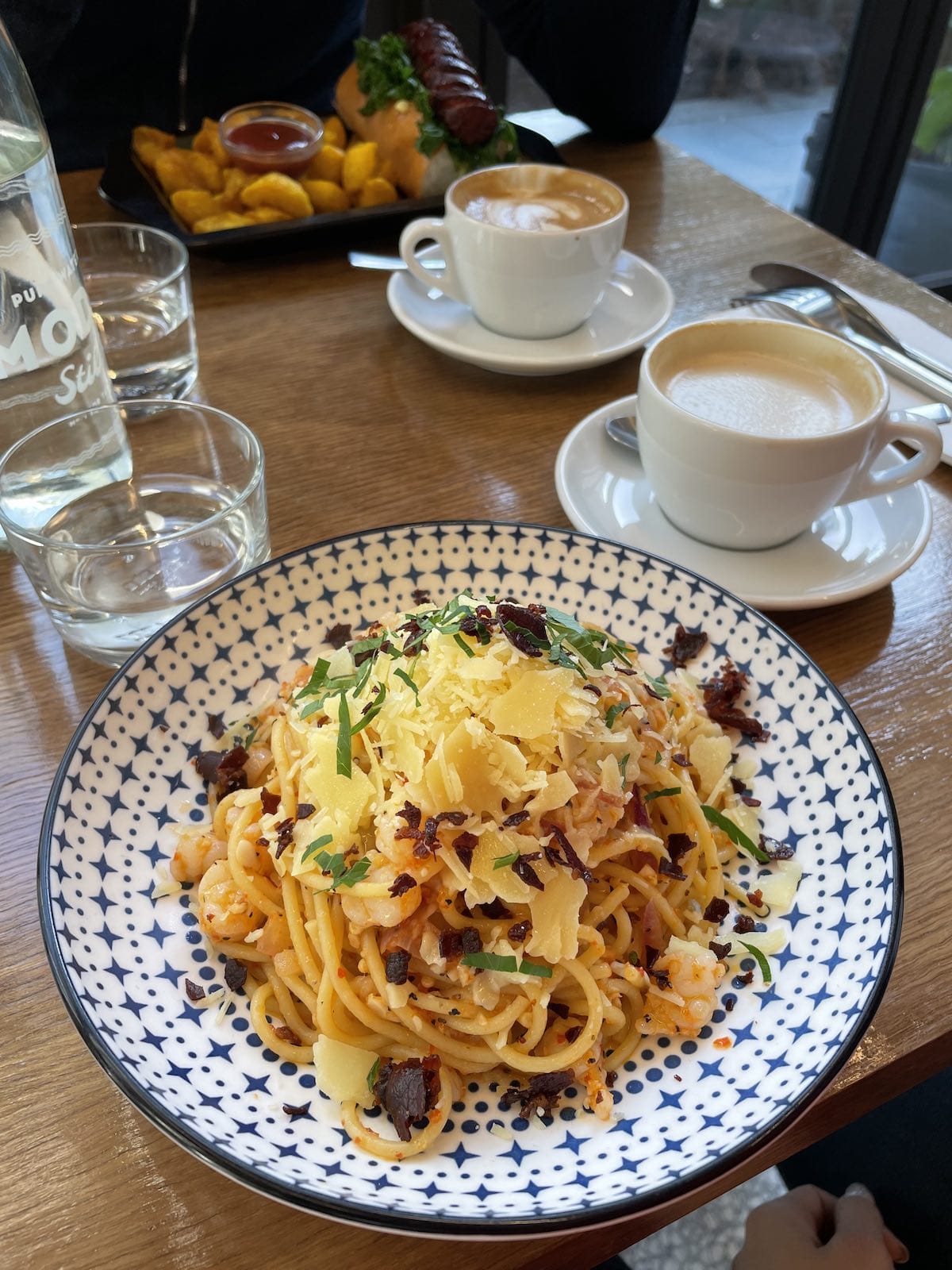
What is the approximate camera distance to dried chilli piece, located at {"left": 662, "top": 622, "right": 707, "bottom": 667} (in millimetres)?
1073

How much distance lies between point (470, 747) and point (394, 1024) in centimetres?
24

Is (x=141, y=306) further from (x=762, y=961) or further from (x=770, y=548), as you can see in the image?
(x=762, y=961)

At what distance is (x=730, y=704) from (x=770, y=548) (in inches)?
13.4

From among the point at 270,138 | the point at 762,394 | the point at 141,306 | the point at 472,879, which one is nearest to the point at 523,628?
the point at 472,879

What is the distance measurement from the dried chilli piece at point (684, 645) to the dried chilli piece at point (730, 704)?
4 centimetres

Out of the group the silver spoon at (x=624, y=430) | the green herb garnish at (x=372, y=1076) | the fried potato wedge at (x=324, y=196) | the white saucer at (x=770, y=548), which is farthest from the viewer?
the fried potato wedge at (x=324, y=196)

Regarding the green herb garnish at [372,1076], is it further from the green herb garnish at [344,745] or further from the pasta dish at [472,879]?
the green herb garnish at [344,745]

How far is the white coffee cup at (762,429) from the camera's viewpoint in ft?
3.79

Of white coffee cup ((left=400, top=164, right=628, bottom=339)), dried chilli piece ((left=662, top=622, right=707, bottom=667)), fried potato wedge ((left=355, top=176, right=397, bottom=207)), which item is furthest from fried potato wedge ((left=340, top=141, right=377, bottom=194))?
dried chilli piece ((left=662, top=622, right=707, bottom=667))

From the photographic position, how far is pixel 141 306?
1569 mm

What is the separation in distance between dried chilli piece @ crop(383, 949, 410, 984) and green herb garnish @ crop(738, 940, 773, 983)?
0.28 metres

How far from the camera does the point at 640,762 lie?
0.91m

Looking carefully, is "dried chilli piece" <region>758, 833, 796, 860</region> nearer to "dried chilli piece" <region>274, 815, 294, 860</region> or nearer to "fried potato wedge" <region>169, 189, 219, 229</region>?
"dried chilli piece" <region>274, 815, 294, 860</region>

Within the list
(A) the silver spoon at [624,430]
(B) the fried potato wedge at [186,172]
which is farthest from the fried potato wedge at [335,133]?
(A) the silver spoon at [624,430]
